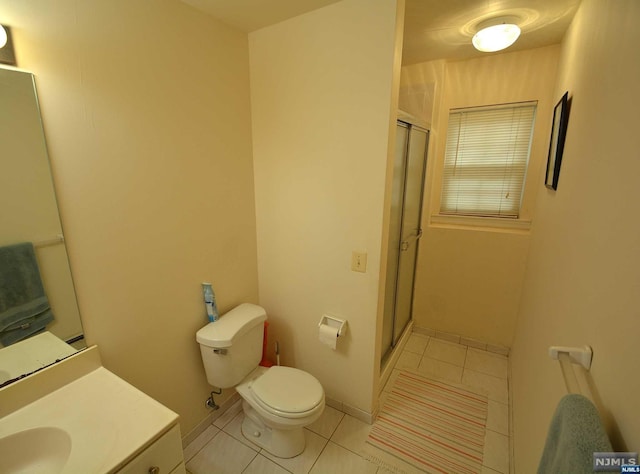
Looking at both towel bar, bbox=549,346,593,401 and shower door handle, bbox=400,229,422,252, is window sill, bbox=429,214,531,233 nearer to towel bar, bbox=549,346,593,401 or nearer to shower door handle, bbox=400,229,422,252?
shower door handle, bbox=400,229,422,252

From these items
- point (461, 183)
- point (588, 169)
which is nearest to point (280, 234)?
point (588, 169)

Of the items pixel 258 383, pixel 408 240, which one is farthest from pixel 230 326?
pixel 408 240

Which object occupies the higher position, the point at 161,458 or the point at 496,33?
the point at 496,33

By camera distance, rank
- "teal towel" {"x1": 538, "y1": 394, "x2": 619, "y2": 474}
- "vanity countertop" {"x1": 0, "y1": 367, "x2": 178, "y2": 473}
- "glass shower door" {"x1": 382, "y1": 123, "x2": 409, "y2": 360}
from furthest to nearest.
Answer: "glass shower door" {"x1": 382, "y1": 123, "x2": 409, "y2": 360}, "vanity countertop" {"x1": 0, "y1": 367, "x2": 178, "y2": 473}, "teal towel" {"x1": 538, "y1": 394, "x2": 619, "y2": 474}

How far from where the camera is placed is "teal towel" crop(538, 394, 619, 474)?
0.52 meters

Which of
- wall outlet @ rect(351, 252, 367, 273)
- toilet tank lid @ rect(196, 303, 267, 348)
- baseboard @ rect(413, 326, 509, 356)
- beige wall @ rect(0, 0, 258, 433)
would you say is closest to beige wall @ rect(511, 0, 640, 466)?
wall outlet @ rect(351, 252, 367, 273)

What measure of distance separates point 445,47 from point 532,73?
70 cm

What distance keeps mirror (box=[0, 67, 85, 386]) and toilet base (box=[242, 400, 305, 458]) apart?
1.12 m

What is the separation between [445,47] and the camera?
208 cm

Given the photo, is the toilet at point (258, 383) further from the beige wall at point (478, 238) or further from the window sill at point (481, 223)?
the window sill at point (481, 223)

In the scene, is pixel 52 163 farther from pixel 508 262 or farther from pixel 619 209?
pixel 508 262

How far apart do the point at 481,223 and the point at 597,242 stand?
182cm

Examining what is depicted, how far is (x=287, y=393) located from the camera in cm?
157

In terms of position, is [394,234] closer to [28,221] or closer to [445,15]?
[445,15]
